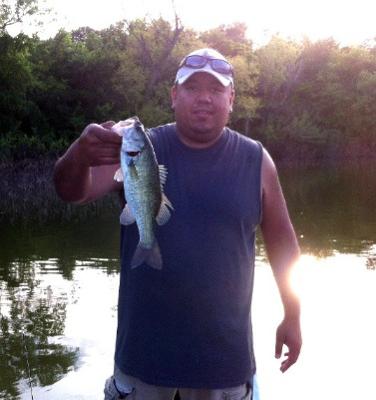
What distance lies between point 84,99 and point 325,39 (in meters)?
28.2

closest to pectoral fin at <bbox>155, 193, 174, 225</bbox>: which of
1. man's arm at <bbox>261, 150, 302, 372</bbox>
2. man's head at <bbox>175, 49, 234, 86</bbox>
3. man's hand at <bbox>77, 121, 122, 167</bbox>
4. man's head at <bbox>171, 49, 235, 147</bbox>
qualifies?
man's hand at <bbox>77, 121, 122, 167</bbox>

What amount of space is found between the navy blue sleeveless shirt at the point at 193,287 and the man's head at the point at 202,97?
0.43 feet

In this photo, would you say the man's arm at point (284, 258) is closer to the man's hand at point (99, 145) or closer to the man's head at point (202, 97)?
the man's head at point (202, 97)

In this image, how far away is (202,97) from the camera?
3.12 metres

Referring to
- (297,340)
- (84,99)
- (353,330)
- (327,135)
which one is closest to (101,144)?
(297,340)

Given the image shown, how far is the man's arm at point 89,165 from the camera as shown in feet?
8.91

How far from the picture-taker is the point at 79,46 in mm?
38719

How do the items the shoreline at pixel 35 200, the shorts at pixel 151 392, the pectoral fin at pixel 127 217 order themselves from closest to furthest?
1. the pectoral fin at pixel 127 217
2. the shorts at pixel 151 392
3. the shoreline at pixel 35 200

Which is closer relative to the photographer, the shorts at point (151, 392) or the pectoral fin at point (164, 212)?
the pectoral fin at point (164, 212)

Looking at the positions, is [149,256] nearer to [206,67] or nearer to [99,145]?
[99,145]

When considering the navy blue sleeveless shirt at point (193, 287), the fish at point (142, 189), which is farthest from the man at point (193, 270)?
the fish at point (142, 189)

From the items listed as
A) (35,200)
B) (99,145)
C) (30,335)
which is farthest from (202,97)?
(35,200)

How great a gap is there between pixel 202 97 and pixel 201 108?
0.06 m

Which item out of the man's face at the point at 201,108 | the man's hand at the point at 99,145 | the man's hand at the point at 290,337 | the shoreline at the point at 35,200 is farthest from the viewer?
the shoreline at the point at 35,200
